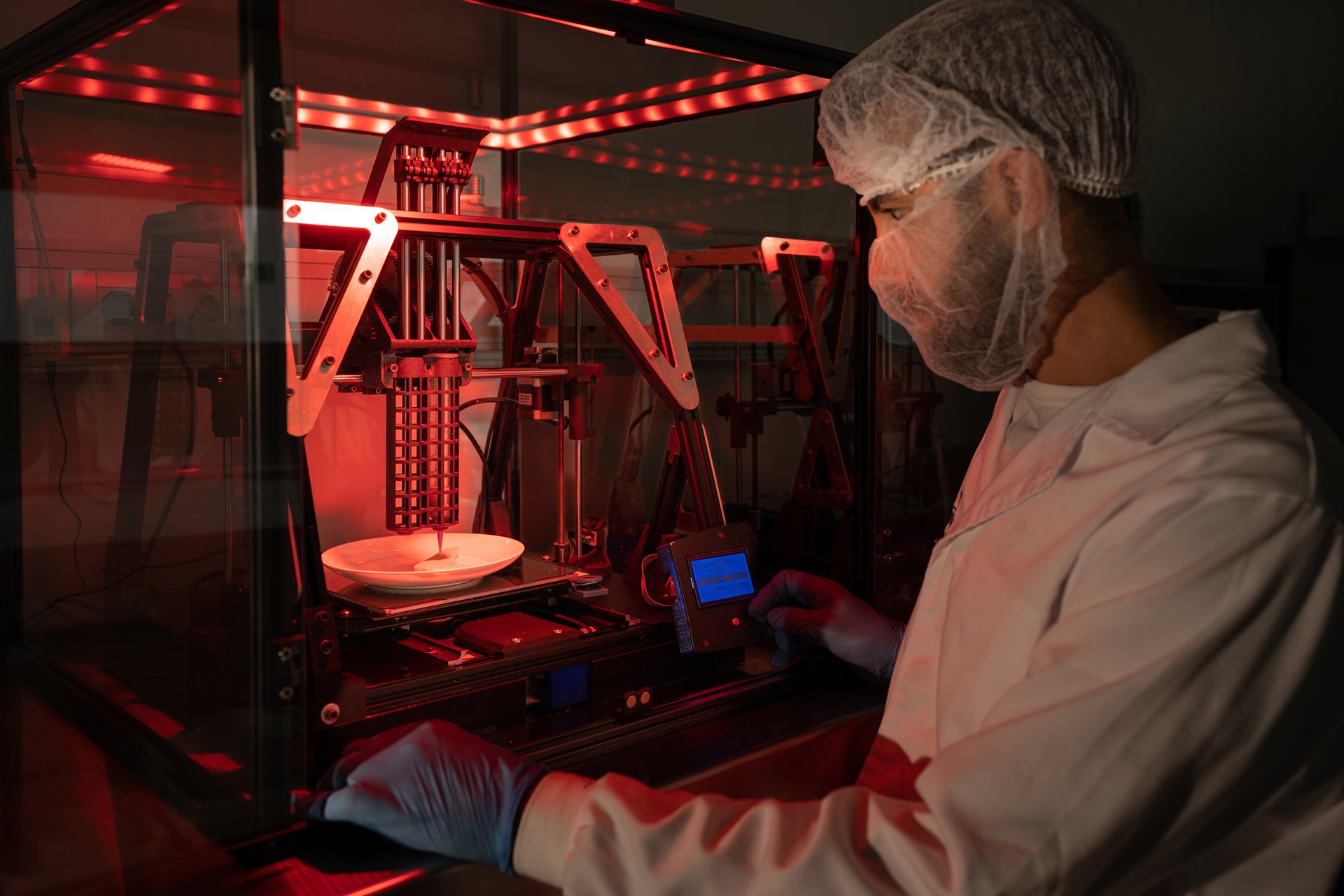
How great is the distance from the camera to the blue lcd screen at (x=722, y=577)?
1.40 m

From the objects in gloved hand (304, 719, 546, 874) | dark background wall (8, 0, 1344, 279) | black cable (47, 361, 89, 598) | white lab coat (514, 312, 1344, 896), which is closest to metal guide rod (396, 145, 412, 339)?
black cable (47, 361, 89, 598)

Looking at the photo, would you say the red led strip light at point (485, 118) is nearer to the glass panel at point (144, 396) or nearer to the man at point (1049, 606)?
the glass panel at point (144, 396)

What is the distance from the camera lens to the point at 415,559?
143 centimetres

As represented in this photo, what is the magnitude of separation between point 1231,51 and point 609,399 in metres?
2.00

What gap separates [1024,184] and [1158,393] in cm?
20

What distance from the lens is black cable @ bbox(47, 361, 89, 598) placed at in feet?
3.96

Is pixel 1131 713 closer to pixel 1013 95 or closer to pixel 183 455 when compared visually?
pixel 1013 95

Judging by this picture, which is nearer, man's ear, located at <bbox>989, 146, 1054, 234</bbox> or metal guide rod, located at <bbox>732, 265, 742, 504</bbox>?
man's ear, located at <bbox>989, 146, 1054, 234</bbox>

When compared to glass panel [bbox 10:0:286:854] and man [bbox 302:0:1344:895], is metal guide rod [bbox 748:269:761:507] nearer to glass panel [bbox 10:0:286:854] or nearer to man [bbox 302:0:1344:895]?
man [bbox 302:0:1344:895]

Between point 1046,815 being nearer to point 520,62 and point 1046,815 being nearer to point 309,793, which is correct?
point 309,793

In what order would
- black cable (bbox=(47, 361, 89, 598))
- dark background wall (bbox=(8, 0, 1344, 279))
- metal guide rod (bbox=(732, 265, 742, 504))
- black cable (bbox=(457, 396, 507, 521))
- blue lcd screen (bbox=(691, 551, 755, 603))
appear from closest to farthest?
black cable (bbox=(47, 361, 89, 598)), blue lcd screen (bbox=(691, 551, 755, 603)), black cable (bbox=(457, 396, 507, 521)), metal guide rod (bbox=(732, 265, 742, 504)), dark background wall (bbox=(8, 0, 1344, 279))

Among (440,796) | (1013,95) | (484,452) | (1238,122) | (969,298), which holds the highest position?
(1238,122)

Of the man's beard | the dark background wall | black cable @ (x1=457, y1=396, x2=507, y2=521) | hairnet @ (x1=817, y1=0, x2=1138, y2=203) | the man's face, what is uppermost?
the dark background wall

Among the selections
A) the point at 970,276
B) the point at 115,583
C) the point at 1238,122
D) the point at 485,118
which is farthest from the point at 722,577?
the point at 1238,122
